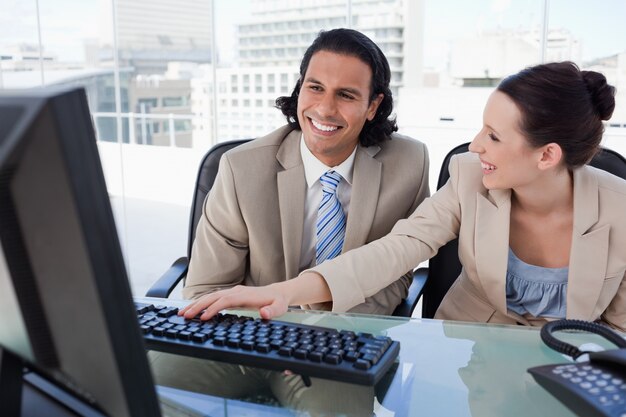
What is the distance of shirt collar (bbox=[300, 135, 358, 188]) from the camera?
172 cm

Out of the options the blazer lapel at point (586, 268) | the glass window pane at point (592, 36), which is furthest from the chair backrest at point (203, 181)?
the glass window pane at point (592, 36)

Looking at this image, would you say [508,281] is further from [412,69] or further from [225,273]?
[412,69]

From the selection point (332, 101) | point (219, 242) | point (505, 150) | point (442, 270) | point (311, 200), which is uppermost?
point (332, 101)

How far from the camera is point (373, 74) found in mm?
1751

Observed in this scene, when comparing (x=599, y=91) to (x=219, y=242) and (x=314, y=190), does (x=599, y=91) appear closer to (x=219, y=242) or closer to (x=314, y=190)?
(x=314, y=190)

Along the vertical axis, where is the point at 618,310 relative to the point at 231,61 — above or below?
below

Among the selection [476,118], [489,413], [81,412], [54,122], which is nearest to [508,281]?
[489,413]

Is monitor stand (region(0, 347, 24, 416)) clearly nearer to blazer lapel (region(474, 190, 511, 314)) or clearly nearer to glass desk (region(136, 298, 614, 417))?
glass desk (region(136, 298, 614, 417))

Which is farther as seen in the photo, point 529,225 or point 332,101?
point 332,101

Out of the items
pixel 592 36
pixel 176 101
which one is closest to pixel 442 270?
pixel 592 36

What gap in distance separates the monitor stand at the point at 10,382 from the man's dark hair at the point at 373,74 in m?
1.30

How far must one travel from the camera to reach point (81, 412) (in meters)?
0.57

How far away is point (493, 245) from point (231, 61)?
22.4 feet

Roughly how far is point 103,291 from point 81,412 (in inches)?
7.8
